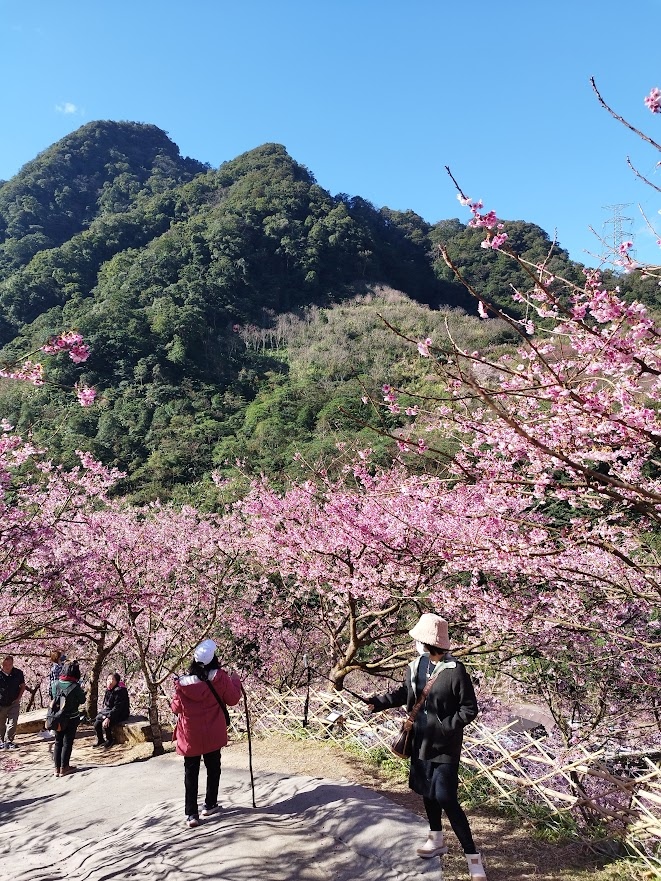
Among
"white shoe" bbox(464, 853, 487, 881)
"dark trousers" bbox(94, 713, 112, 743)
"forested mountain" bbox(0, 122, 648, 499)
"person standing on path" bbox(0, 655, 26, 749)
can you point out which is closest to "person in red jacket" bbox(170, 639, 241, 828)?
"white shoe" bbox(464, 853, 487, 881)

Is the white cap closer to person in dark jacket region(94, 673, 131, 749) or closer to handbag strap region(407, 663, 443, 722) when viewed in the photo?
handbag strap region(407, 663, 443, 722)

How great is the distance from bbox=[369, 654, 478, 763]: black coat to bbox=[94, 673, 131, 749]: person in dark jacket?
20.3 ft

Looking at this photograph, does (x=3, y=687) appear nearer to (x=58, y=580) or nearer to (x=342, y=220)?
(x=58, y=580)

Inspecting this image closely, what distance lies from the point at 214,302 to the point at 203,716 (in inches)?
1670

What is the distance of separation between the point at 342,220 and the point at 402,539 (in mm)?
53841

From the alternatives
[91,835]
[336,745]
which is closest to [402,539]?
[336,745]

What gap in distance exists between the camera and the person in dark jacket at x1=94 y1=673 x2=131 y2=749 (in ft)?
25.7

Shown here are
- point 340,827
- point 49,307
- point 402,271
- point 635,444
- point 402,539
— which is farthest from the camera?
point 402,271

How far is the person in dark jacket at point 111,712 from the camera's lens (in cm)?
784

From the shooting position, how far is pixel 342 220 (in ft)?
183

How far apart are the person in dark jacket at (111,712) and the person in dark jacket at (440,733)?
602 centimetres

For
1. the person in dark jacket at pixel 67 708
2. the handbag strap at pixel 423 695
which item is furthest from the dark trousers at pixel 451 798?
the person in dark jacket at pixel 67 708

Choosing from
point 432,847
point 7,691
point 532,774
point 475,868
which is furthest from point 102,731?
point 475,868

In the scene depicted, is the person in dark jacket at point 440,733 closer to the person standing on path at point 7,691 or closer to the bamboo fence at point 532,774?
the bamboo fence at point 532,774
